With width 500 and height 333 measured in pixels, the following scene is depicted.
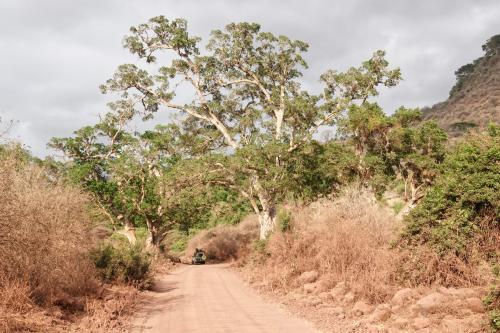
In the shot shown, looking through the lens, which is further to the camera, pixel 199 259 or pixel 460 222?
pixel 199 259

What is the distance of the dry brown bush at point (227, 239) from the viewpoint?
40.6 metres

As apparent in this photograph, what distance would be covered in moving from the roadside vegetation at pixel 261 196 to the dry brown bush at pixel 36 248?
5 cm

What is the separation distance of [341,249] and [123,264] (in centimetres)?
806

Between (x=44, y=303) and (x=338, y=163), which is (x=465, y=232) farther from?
(x=338, y=163)

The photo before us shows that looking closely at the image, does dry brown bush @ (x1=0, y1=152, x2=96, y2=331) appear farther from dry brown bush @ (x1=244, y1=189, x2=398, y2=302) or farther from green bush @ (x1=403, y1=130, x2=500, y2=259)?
green bush @ (x1=403, y1=130, x2=500, y2=259)

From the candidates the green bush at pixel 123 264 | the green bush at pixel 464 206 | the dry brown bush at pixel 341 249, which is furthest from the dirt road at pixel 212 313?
the green bush at pixel 464 206

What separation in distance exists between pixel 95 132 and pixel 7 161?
83.9ft

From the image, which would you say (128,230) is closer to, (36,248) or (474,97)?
(36,248)

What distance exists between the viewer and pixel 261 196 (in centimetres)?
2780

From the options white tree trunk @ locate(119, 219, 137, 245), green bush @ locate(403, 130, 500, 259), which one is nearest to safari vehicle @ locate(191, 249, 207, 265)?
white tree trunk @ locate(119, 219, 137, 245)

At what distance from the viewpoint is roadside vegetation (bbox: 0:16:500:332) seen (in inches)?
411

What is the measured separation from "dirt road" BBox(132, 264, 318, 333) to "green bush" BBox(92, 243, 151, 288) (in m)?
0.86

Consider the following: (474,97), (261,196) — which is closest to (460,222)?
(261,196)

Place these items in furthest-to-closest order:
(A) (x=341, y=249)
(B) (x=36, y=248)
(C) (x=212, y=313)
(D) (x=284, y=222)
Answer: (D) (x=284, y=222), (A) (x=341, y=249), (C) (x=212, y=313), (B) (x=36, y=248)
